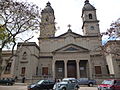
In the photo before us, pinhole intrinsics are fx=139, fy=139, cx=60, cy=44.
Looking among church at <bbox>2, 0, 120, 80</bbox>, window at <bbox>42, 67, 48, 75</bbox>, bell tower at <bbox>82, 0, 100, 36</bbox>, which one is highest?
bell tower at <bbox>82, 0, 100, 36</bbox>

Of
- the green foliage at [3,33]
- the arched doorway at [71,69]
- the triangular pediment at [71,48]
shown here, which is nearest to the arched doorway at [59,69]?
the arched doorway at [71,69]

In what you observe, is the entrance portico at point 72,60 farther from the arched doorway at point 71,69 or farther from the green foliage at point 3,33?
the green foliage at point 3,33

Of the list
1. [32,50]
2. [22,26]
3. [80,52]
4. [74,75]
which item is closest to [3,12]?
[22,26]

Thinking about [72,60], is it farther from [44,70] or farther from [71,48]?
[44,70]

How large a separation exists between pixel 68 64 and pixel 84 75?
5.07 m

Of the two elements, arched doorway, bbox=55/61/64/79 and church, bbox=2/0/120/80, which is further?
arched doorway, bbox=55/61/64/79

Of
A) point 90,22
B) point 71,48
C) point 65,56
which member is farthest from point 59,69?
point 90,22

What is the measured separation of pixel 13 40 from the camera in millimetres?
15664

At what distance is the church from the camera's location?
33.2 m

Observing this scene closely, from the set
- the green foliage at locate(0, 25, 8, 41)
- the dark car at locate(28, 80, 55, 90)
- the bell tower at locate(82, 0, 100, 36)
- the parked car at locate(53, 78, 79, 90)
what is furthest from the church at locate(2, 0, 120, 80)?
the parked car at locate(53, 78, 79, 90)

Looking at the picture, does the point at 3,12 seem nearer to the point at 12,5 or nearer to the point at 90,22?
the point at 12,5

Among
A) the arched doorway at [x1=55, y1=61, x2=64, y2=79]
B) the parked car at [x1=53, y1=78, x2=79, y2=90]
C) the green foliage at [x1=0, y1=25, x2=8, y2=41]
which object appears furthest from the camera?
the arched doorway at [x1=55, y1=61, x2=64, y2=79]

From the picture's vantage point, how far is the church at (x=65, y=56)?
33222mm

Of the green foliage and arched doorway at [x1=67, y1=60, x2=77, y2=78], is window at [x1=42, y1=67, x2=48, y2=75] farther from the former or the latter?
the green foliage
